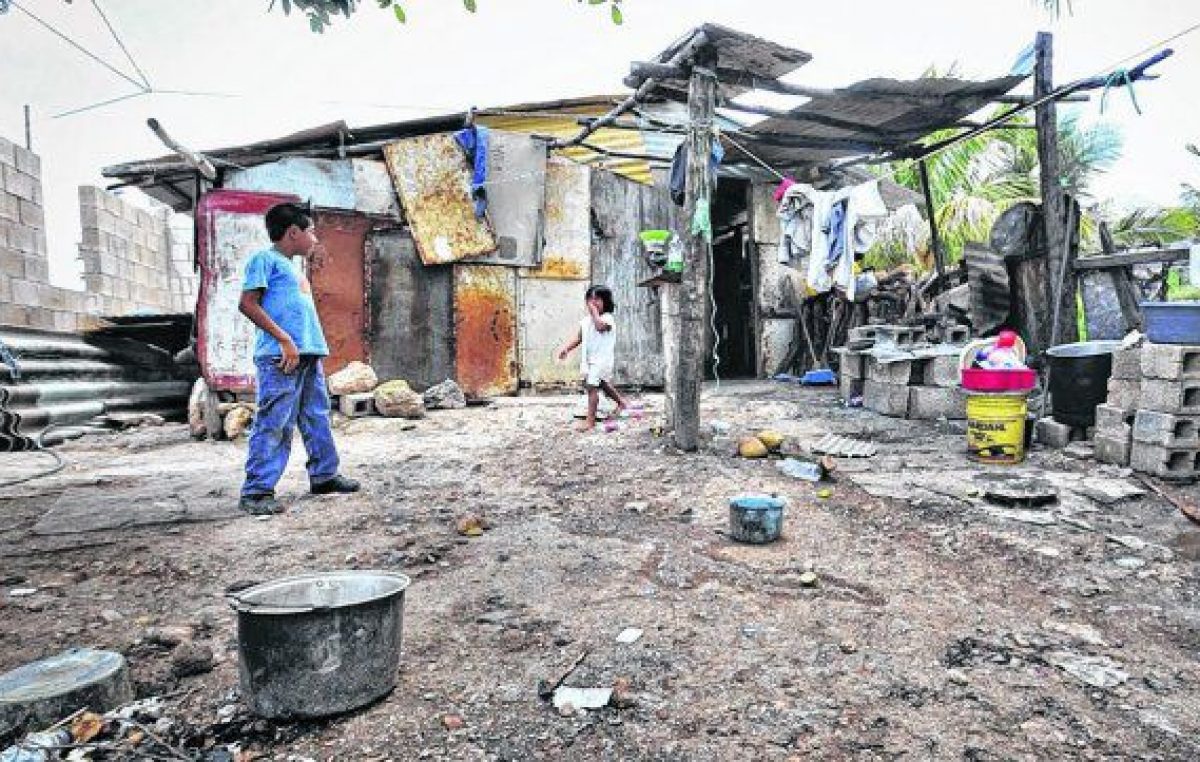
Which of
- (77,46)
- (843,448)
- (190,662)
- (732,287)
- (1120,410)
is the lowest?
(190,662)

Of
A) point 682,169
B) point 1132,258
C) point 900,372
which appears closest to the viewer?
point 1132,258

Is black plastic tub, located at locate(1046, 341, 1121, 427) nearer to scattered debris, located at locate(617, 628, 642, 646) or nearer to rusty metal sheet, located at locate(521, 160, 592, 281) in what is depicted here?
scattered debris, located at locate(617, 628, 642, 646)

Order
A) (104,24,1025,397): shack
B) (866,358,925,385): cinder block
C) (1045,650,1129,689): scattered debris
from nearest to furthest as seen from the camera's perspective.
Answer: (1045,650,1129,689): scattered debris → (866,358,925,385): cinder block → (104,24,1025,397): shack

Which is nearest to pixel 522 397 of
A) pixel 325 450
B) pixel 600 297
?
pixel 600 297

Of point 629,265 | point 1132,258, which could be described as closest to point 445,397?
point 629,265

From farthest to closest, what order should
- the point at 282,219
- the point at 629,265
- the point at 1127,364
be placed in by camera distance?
1. the point at 629,265
2. the point at 1127,364
3. the point at 282,219

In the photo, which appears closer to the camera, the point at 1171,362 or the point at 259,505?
the point at 259,505

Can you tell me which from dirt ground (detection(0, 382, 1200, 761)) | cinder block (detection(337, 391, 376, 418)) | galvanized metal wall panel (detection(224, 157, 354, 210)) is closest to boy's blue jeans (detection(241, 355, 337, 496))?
dirt ground (detection(0, 382, 1200, 761))

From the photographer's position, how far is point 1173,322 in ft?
14.8

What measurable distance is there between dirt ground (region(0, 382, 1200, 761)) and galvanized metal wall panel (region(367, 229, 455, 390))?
379cm

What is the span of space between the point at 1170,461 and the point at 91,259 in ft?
41.9

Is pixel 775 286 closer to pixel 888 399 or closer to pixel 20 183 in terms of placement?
pixel 888 399

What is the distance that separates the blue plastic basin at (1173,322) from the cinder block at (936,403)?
1952 mm

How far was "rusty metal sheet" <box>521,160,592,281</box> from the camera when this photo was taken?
9555 millimetres
